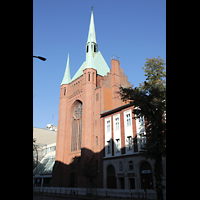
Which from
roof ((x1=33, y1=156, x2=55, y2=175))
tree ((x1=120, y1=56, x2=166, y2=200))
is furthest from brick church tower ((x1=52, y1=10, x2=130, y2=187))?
tree ((x1=120, y1=56, x2=166, y2=200))

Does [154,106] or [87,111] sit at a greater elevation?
[87,111]

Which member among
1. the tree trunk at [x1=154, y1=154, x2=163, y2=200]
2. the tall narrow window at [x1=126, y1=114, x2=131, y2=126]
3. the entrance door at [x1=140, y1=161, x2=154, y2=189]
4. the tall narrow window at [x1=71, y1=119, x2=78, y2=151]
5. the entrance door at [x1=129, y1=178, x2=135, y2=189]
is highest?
the tall narrow window at [x1=126, y1=114, x2=131, y2=126]

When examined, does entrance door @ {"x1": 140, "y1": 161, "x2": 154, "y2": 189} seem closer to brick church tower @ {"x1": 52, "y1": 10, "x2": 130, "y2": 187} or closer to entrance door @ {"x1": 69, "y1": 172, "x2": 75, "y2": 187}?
brick church tower @ {"x1": 52, "y1": 10, "x2": 130, "y2": 187}

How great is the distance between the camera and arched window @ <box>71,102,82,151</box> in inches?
1585

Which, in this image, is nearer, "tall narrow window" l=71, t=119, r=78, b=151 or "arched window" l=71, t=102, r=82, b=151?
"arched window" l=71, t=102, r=82, b=151

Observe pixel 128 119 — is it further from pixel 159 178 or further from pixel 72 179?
pixel 72 179

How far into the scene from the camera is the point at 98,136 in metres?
34.8

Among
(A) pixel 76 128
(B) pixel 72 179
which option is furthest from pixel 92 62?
(B) pixel 72 179

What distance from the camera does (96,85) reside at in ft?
136

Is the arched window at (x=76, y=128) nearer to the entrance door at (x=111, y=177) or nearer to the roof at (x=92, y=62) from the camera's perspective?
the roof at (x=92, y=62)

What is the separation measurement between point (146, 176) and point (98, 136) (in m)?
12.1

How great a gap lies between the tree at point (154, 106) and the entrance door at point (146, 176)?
875 centimetres

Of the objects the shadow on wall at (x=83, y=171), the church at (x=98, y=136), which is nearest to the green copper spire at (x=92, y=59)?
the church at (x=98, y=136)
